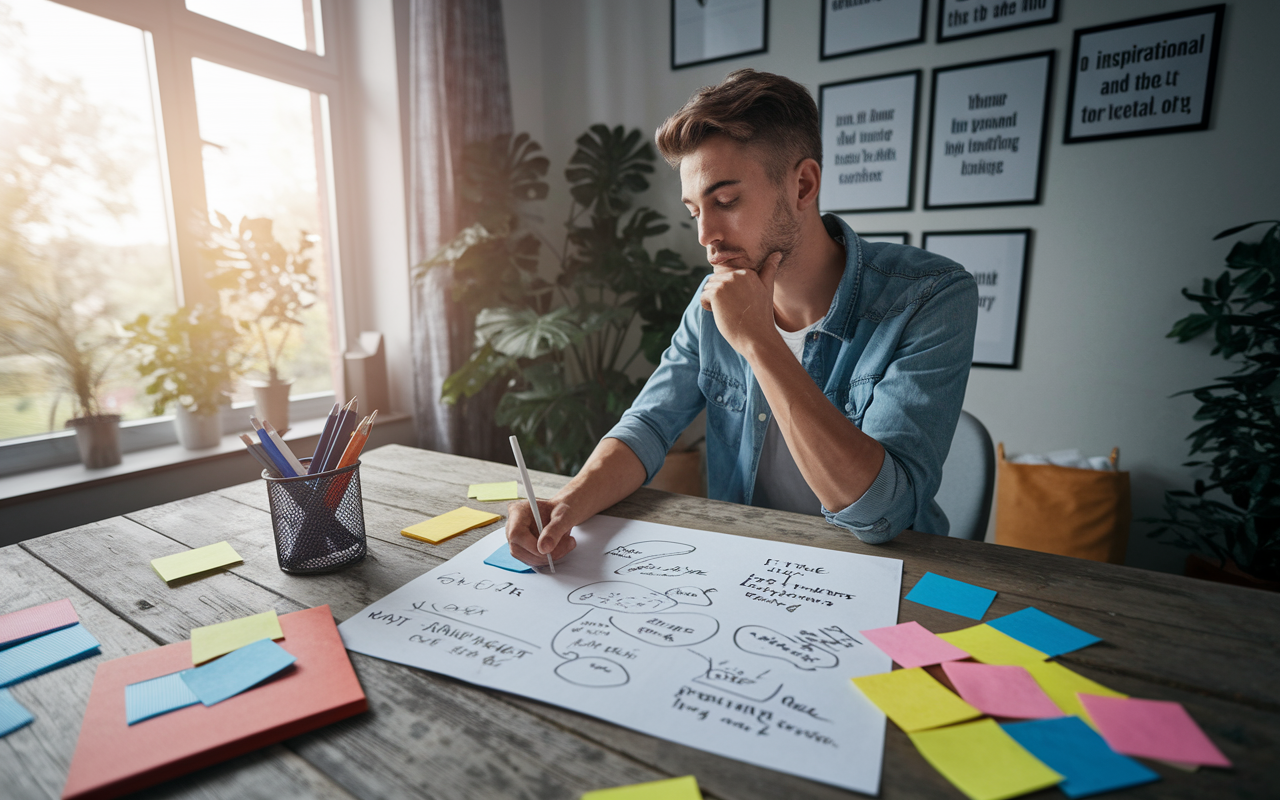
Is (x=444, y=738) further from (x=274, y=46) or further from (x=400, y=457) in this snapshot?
(x=274, y=46)

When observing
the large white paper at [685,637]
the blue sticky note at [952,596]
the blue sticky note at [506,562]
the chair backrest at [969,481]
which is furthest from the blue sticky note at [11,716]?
the chair backrest at [969,481]

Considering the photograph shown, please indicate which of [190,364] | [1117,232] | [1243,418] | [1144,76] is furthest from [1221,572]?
[190,364]

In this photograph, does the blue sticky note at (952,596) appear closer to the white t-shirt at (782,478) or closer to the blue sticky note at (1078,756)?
the blue sticky note at (1078,756)

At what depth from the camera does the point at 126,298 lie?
5.81ft

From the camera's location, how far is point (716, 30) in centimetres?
238

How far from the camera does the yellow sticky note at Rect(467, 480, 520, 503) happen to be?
0.99 metres

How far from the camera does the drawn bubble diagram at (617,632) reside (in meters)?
0.53

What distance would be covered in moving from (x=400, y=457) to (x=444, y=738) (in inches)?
34.4

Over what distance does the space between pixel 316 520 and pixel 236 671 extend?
22 cm

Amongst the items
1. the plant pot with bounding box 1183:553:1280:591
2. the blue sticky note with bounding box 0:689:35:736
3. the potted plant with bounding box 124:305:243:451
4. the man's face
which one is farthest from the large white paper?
the plant pot with bounding box 1183:553:1280:591

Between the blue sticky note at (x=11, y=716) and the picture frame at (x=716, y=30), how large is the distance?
255cm

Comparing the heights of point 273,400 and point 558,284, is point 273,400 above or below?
below

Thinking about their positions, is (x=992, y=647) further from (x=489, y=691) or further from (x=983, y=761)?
(x=489, y=691)

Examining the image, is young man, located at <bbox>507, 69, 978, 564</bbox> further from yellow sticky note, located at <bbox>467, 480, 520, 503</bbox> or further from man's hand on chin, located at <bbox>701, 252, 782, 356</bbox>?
yellow sticky note, located at <bbox>467, 480, 520, 503</bbox>
